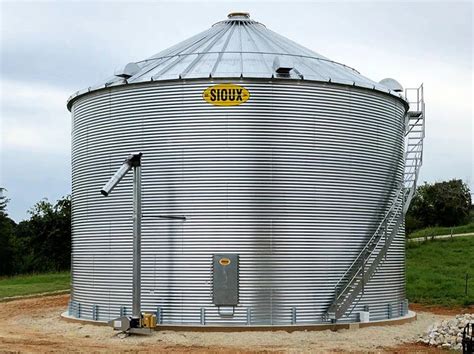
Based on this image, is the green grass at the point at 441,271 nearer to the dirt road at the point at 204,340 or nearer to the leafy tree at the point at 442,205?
the dirt road at the point at 204,340

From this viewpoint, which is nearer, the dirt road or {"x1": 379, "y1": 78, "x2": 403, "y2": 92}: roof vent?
the dirt road

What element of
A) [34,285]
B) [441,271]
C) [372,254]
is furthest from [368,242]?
[34,285]

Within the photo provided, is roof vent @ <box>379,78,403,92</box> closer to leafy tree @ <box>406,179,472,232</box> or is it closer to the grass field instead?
the grass field

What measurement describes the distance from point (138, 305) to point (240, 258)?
3.87 m

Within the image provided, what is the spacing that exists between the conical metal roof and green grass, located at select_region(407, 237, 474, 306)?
14033 millimetres

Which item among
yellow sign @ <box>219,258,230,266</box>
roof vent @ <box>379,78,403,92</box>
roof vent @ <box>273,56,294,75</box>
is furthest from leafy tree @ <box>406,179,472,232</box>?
yellow sign @ <box>219,258,230,266</box>

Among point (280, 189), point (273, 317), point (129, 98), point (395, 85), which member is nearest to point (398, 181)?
point (395, 85)

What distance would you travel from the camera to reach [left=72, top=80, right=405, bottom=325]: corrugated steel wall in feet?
87.5

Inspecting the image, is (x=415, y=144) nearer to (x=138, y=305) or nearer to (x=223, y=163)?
(x=223, y=163)

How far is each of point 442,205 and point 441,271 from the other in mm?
32685

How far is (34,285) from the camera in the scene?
51.3 meters

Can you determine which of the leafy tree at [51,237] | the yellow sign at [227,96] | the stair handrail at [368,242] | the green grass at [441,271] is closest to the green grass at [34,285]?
the leafy tree at [51,237]

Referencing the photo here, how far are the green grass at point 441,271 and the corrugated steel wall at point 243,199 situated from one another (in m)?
12.6

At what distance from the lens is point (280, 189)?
2705 centimetres
